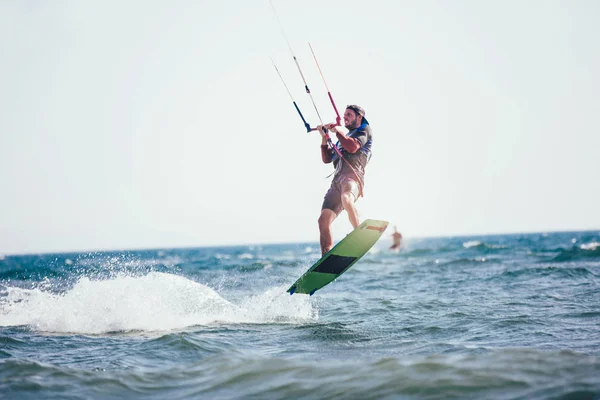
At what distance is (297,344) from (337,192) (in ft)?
8.14

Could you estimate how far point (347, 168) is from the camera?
27.4 feet

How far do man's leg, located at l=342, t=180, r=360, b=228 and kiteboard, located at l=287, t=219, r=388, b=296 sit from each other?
0.16 m

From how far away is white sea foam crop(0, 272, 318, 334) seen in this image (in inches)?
371

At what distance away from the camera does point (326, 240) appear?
27.6 feet

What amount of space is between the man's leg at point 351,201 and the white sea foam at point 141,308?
9.18 ft

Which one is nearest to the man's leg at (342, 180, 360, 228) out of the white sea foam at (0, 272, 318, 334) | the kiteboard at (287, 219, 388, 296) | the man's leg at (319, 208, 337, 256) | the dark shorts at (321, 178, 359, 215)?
the dark shorts at (321, 178, 359, 215)

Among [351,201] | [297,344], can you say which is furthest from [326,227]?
[297,344]

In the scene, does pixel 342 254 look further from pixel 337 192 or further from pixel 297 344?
pixel 297 344

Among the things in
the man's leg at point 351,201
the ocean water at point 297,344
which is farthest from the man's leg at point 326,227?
the ocean water at point 297,344

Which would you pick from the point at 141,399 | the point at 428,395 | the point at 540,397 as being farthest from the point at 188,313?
the point at 540,397

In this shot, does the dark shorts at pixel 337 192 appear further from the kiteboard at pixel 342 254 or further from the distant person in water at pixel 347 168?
the kiteboard at pixel 342 254

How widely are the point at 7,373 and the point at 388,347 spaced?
4.74 metres

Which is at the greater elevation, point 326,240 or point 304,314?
point 326,240

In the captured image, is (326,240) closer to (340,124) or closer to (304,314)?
(340,124)
